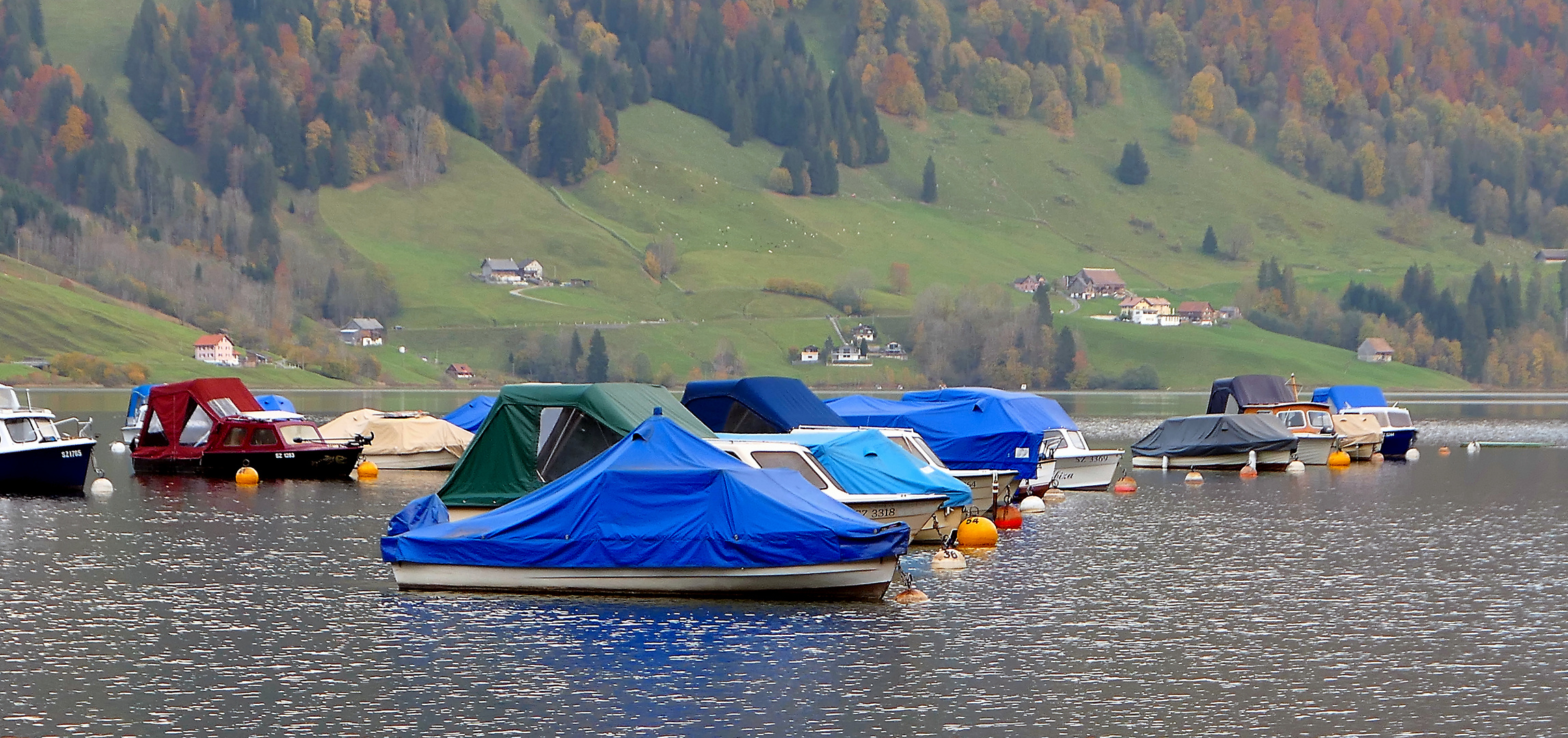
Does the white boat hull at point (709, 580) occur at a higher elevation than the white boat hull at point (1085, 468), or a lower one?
lower

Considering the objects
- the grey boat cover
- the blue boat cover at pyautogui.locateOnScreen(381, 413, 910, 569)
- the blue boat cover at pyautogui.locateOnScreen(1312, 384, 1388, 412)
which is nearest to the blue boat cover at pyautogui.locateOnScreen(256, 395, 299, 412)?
the grey boat cover

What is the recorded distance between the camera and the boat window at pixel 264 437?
82.8 meters

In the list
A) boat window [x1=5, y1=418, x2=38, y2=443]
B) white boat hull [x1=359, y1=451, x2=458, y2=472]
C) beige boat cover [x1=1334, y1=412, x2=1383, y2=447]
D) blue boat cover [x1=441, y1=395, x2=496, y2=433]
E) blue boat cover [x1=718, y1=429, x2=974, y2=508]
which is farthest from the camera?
beige boat cover [x1=1334, y1=412, x2=1383, y2=447]

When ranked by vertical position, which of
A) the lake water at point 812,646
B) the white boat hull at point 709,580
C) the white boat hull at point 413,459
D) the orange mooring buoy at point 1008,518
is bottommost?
the lake water at point 812,646

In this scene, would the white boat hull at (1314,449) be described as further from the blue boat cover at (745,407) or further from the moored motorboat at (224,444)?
the moored motorboat at (224,444)

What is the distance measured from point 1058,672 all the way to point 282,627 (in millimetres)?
16904

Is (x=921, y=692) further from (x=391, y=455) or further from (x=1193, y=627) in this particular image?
(x=391, y=455)

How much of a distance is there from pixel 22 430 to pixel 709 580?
43.7 metres

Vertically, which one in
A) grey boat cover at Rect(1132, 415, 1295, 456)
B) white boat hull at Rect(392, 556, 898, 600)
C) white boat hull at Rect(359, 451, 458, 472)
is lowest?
white boat hull at Rect(392, 556, 898, 600)

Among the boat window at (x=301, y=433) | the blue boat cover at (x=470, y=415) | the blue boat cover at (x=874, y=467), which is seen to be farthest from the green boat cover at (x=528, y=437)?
the blue boat cover at (x=470, y=415)

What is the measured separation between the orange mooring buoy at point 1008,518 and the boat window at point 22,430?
3923 cm

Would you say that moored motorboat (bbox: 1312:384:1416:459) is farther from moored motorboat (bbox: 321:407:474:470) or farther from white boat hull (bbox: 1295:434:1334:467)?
moored motorboat (bbox: 321:407:474:470)

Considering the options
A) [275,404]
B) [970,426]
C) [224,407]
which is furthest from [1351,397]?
[224,407]

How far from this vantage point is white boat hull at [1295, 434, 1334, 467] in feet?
334
